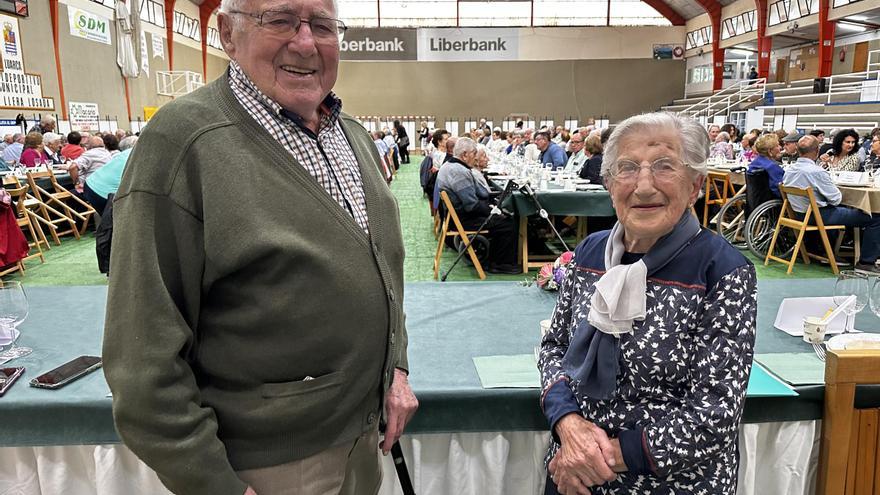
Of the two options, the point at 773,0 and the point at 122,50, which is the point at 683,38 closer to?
the point at 773,0

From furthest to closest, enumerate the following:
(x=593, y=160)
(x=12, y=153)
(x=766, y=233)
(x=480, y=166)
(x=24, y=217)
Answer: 1. (x=12, y=153)
2. (x=593, y=160)
3. (x=24, y=217)
4. (x=766, y=233)
5. (x=480, y=166)

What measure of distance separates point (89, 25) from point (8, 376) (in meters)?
14.2

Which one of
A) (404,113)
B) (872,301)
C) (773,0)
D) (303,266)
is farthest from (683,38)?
(303,266)

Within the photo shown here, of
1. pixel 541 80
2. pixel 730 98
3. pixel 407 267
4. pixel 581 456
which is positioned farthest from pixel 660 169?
pixel 541 80

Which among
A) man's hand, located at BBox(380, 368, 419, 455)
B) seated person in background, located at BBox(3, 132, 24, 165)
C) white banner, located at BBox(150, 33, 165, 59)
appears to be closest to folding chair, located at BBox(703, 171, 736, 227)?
man's hand, located at BBox(380, 368, 419, 455)

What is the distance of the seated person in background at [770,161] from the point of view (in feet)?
17.2

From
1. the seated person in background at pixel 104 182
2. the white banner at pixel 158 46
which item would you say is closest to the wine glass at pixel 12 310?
the seated person in background at pixel 104 182

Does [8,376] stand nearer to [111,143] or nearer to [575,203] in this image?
[575,203]

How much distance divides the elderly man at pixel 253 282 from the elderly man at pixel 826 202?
5053 millimetres

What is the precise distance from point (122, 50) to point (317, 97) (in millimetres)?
15960

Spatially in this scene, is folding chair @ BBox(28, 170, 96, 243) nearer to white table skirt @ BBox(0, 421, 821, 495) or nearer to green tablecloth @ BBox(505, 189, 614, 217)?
green tablecloth @ BBox(505, 189, 614, 217)

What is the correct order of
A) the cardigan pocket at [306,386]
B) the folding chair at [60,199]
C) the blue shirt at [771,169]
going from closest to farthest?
the cardigan pocket at [306,386], the blue shirt at [771,169], the folding chair at [60,199]

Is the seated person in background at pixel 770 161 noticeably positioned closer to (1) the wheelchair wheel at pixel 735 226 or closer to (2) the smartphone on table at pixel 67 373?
(1) the wheelchair wheel at pixel 735 226

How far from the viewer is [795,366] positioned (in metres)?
1.64
